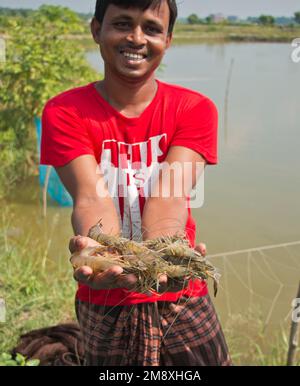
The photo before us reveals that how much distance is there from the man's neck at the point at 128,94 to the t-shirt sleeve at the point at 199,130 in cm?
14

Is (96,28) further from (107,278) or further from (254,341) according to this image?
(254,341)

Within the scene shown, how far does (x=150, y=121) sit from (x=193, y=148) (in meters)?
0.16

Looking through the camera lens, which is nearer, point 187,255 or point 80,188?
point 187,255

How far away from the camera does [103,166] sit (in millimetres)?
1663

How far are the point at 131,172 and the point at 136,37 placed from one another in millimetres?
411

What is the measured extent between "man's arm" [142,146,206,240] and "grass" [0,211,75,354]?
5.72 ft

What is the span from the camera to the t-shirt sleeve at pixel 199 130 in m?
1.67

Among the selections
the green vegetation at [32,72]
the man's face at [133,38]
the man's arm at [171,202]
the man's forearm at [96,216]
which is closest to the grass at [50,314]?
the man's arm at [171,202]

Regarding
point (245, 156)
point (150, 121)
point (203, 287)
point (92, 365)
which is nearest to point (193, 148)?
point (150, 121)

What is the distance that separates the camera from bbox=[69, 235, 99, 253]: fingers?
4.64ft

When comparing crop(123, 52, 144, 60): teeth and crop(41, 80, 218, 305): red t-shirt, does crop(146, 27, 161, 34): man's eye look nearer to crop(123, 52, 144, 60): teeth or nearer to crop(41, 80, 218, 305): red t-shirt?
crop(123, 52, 144, 60): teeth
